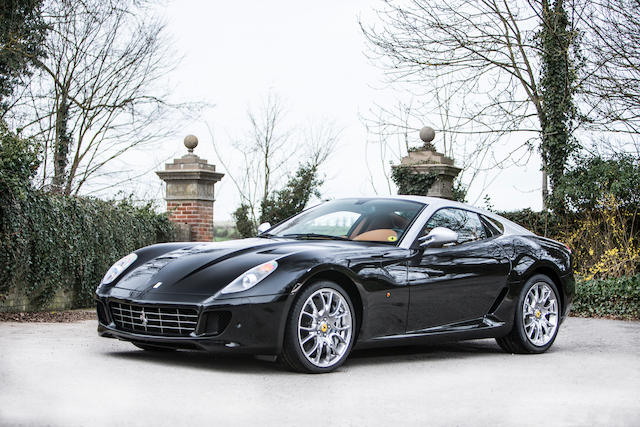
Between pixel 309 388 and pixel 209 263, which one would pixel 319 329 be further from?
pixel 209 263

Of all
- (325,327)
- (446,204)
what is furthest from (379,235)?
(325,327)

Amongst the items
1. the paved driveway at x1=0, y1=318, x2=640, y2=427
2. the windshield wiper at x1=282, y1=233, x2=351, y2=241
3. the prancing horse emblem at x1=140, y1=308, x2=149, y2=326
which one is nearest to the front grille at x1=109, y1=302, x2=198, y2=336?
the prancing horse emblem at x1=140, y1=308, x2=149, y2=326

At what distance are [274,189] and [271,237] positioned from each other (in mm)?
21481

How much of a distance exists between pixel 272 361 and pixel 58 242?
19.3 ft

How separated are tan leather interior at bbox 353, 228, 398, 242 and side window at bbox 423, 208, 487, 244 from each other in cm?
32

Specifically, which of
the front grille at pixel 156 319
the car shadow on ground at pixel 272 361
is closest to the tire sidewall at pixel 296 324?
the car shadow on ground at pixel 272 361

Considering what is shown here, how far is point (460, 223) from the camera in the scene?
25.8 ft

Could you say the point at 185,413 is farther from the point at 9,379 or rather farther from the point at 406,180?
the point at 406,180

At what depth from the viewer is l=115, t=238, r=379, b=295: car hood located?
6.20 metres

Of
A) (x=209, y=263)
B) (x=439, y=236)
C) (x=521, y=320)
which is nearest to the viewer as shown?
(x=209, y=263)

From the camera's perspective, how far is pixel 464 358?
298 inches

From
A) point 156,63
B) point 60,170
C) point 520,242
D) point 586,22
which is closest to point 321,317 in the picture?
point 520,242

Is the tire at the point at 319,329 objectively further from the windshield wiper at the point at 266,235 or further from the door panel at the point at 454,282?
the windshield wiper at the point at 266,235

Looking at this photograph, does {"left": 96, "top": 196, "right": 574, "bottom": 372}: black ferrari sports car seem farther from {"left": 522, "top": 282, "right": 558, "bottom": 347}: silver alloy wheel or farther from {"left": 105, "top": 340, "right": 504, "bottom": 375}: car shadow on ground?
{"left": 105, "top": 340, "right": 504, "bottom": 375}: car shadow on ground
